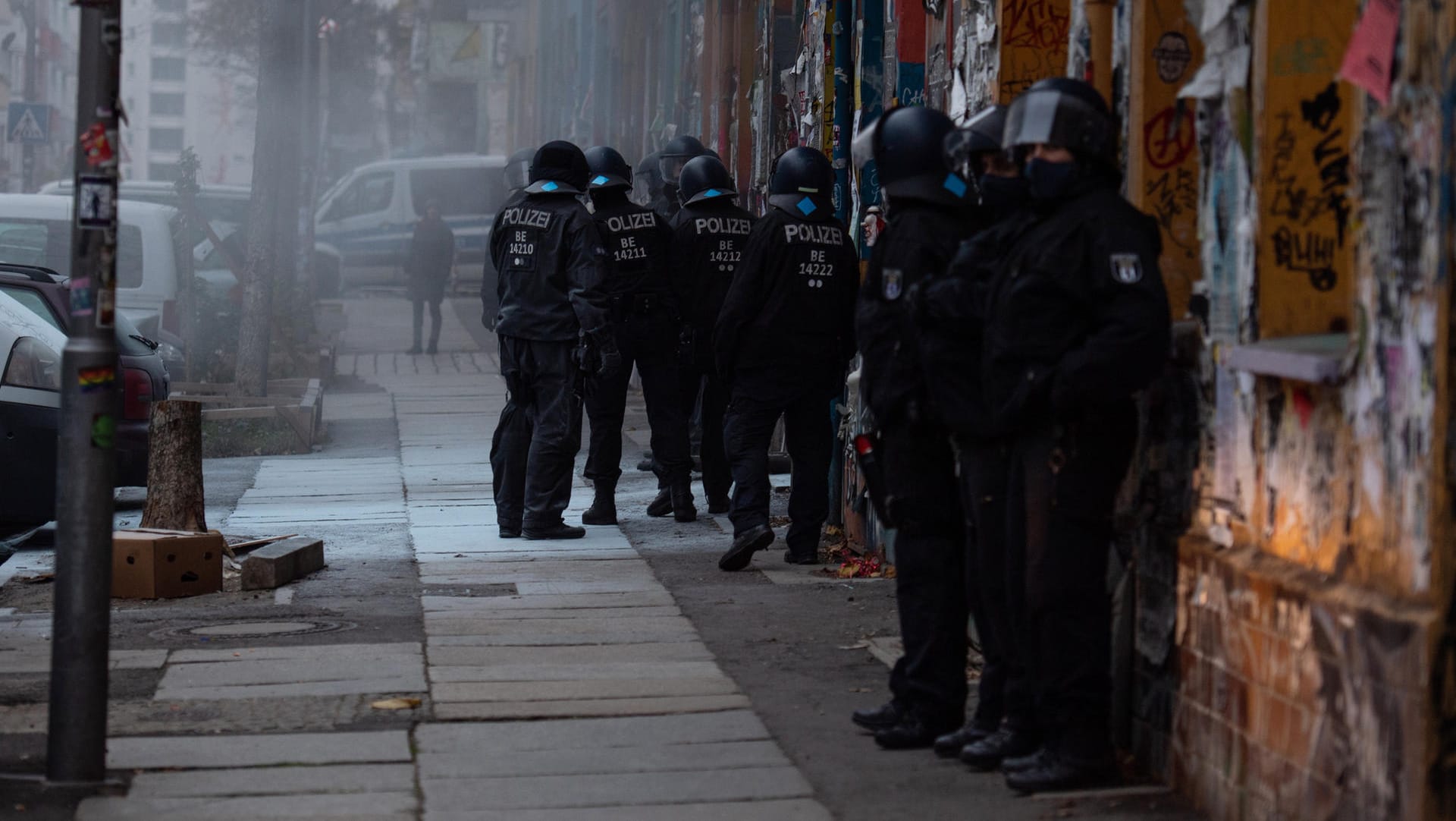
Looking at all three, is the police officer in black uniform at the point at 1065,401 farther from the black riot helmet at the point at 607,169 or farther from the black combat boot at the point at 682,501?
the black combat boot at the point at 682,501

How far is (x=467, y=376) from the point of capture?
21.2 meters

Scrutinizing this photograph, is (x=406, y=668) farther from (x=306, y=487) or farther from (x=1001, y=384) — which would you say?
(x=306, y=487)

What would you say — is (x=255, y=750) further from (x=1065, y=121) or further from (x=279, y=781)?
(x=1065, y=121)

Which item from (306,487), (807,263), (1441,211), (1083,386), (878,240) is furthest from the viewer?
(306,487)

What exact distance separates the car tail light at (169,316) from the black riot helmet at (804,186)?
8074mm

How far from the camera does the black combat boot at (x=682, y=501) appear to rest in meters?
11.1

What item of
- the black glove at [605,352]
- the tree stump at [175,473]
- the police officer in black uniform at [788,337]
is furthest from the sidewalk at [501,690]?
the black glove at [605,352]

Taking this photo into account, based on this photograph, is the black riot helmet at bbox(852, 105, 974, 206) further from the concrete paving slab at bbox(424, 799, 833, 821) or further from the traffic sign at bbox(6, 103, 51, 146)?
the traffic sign at bbox(6, 103, 51, 146)

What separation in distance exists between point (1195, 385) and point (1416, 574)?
4.46ft

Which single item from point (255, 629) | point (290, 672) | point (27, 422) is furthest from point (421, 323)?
point (290, 672)

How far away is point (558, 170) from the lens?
10.1 meters

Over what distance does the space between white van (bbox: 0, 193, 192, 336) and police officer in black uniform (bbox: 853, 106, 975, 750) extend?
1074 centimetres

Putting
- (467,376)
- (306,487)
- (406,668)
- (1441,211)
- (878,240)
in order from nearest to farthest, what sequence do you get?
1. (1441,211)
2. (878,240)
3. (406,668)
4. (306,487)
5. (467,376)

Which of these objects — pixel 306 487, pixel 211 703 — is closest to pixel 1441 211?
pixel 211 703
